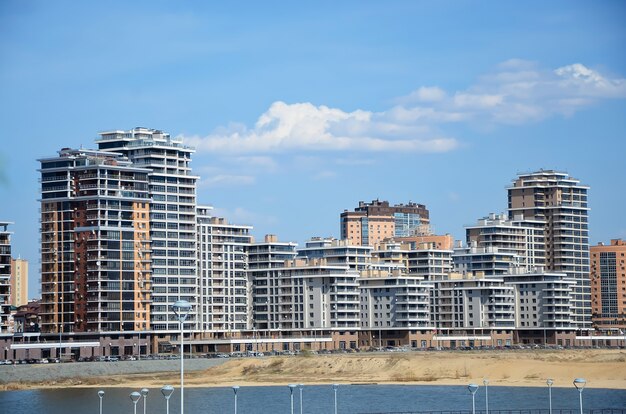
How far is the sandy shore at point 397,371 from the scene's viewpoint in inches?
6324

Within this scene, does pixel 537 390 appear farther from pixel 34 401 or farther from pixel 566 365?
pixel 34 401

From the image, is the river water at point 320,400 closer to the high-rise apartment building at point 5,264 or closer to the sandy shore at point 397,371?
the sandy shore at point 397,371

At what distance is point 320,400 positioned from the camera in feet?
461

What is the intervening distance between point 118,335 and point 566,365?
6993cm

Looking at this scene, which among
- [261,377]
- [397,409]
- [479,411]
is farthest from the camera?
[261,377]

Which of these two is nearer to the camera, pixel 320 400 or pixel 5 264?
pixel 320 400

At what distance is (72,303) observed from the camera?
19950 centimetres

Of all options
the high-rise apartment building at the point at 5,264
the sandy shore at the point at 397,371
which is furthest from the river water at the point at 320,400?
the high-rise apartment building at the point at 5,264

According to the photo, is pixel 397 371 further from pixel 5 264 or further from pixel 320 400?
pixel 5 264

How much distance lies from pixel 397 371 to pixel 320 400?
3781 centimetres

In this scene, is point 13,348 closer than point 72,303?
Yes

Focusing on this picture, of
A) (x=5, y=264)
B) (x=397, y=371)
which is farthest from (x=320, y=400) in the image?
(x=5, y=264)

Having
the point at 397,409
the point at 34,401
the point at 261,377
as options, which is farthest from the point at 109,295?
the point at 397,409

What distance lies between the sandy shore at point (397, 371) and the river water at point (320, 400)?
752 centimetres
